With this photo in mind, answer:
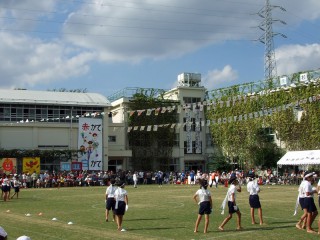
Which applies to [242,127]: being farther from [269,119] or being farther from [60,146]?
[60,146]

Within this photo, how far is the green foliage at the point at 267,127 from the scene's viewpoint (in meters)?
49.2

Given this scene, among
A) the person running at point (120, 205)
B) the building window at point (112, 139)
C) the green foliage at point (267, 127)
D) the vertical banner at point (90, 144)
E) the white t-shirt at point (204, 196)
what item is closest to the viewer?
the white t-shirt at point (204, 196)

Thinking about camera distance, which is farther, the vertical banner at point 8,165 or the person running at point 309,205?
the vertical banner at point 8,165

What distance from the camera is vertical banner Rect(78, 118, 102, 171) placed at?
51031mm

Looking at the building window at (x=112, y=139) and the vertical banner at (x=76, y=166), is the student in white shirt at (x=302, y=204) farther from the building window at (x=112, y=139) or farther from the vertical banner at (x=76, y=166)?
the building window at (x=112, y=139)

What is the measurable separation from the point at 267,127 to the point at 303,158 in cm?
1365

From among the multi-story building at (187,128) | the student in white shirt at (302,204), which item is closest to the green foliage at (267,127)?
the multi-story building at (187,128)

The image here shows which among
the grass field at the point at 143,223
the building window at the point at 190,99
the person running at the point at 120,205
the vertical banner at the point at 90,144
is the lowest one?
the grass field at the point at 143,223

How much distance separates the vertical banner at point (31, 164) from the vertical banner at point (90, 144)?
4.72 meters

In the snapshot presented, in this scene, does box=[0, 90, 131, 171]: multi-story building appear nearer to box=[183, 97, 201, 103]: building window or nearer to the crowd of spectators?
the crowd of spectators

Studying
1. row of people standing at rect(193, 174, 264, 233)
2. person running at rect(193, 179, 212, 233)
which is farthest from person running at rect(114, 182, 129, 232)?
person running at rect(193, 179, 212, 233)

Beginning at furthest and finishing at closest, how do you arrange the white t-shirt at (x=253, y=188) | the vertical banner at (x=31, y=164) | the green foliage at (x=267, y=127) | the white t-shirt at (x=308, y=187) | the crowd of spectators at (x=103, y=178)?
1. the green foliage at (x=267, y=127)
2. the vertical banner at (x=31, y=164)
3. the crowd of spectators at (x=103, y=178)
4. the white t-shirt at (x=253, y=188)
5. the white t-shirt at (x=308, y=187)

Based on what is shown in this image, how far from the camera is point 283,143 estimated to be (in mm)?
54844

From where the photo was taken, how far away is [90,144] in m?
51.5
